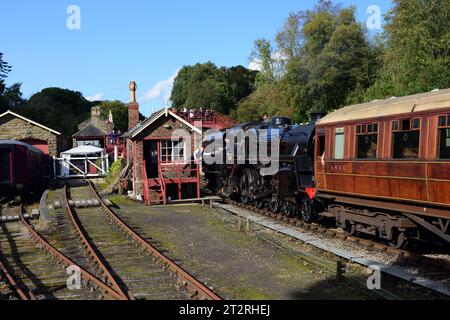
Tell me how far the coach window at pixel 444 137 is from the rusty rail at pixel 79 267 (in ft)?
19.7

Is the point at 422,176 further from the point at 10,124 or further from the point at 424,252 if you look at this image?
the point at 10,124

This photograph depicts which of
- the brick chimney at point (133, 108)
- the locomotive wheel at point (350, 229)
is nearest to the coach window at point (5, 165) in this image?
the brick chimney at point (133, 108)

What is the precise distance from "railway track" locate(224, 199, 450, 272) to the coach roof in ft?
9.22

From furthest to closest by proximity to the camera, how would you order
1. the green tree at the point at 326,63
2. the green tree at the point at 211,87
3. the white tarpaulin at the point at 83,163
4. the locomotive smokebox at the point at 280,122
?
the green tree at the point at 211,87
the white tarpaulin at the point at 83,163
the green tree at the point at 326,63
the locomotive smokebox at the point at 280,122

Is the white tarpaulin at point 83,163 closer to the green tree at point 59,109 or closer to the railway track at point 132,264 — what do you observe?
the green tree at point 59,109

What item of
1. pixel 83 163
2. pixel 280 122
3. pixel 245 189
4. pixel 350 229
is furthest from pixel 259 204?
pixel 83 163

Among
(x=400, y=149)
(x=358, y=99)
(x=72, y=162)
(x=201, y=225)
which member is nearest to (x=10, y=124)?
(x=72, y=162)

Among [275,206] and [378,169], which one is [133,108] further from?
[378,169]

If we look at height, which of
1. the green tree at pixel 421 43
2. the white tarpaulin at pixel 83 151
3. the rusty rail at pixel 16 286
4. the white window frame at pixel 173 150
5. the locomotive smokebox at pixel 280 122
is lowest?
the rusty rail at pixel 16 286

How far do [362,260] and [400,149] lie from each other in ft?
7.73

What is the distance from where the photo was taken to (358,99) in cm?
3316

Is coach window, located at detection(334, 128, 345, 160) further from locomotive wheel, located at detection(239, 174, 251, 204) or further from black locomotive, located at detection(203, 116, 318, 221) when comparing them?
locomotive wheel, located at detection(239, 174, 251, 204)

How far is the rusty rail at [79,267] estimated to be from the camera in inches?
320

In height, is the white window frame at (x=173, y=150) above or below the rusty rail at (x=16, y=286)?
above
